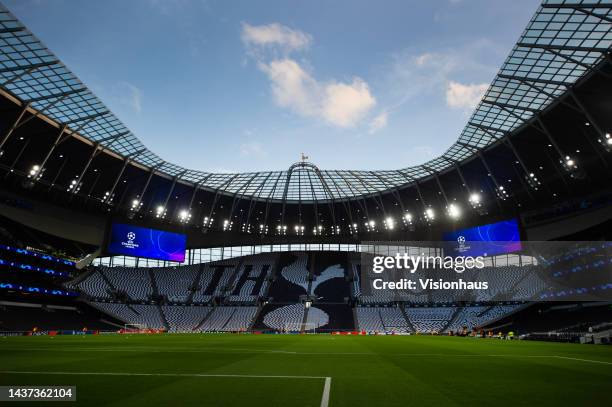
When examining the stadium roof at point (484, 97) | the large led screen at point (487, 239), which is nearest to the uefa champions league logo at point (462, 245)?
the large led screen at point (487, 239)

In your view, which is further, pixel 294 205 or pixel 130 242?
pixel 294 205

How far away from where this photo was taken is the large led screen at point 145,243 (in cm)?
6156

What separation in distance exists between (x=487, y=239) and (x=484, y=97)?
2455cm

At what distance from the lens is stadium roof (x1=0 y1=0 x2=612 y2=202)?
3109 centimetres

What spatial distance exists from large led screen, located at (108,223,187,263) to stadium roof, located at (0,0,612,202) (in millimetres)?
10416

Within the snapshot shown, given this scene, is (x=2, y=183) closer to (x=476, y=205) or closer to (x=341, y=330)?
(x=341, y=330)

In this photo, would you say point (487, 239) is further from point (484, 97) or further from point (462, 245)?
point (484, 97)

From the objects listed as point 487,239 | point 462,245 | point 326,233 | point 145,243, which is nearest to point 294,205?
point 326,233

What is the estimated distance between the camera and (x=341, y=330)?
64.1 metres

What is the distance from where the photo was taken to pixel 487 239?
58000 mm

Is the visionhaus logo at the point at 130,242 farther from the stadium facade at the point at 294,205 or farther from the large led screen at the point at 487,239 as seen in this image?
the large led screen at the point at 487,239

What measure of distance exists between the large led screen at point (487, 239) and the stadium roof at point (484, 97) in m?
10.8

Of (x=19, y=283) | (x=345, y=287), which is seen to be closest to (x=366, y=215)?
(x=345, y=287)

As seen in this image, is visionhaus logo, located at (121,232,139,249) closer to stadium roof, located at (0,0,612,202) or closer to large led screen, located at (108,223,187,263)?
large led screen, located at (108,223,187,263)
